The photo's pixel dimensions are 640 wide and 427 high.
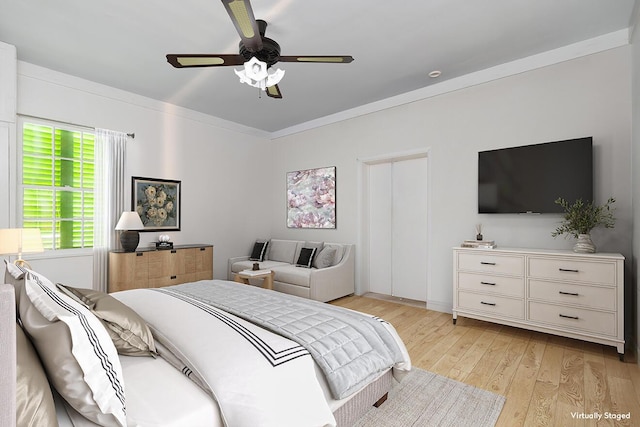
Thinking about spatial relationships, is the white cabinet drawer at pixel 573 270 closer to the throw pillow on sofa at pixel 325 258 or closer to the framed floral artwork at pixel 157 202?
the throw pillow on sofa at pixel 325 258

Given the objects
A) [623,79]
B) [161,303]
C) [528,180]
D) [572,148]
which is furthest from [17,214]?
[623,79]

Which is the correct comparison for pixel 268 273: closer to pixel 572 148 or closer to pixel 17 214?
pixel 17 214

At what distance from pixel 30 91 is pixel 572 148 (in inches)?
229

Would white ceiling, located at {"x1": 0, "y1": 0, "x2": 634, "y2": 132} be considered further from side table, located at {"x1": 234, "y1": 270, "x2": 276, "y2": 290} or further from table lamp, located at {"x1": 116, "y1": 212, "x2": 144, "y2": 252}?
side table, located at {"x1": 234, "y1": 270, "x2": 276, "y2": 290}

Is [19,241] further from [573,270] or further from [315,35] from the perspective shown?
[573,270]

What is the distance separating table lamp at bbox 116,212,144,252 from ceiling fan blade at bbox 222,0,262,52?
9.05ft

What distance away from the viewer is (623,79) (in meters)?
2.91

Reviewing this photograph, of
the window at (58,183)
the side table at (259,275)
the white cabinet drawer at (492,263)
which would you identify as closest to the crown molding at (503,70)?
the white cabinet drawer at (492,263)

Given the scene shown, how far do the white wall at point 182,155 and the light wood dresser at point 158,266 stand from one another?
389 mm

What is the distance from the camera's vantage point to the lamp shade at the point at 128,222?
3.88m

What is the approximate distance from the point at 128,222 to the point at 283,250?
2.38 metres

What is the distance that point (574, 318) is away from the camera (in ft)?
9.10

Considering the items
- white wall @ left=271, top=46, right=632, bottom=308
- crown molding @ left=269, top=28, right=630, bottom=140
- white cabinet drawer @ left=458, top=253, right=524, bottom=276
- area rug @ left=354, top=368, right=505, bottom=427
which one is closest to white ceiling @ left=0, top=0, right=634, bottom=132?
crown molding @ left=269, top=28, right=630, bottom=140

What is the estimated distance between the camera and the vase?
281cm
